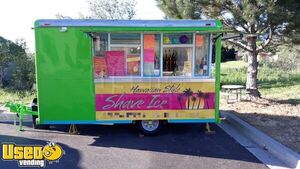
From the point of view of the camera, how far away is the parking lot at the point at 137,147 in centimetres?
515

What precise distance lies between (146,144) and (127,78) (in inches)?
59.1

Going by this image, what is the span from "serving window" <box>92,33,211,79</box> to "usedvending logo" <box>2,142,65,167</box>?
1816 mm

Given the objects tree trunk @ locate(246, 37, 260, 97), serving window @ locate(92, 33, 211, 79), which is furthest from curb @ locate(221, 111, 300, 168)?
tree trunk @ locate(246, 37, 260, 97)

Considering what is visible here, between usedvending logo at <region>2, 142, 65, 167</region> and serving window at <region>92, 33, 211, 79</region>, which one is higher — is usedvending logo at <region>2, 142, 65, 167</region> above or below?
below

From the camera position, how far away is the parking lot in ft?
16.9

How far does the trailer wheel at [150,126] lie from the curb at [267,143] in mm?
2039

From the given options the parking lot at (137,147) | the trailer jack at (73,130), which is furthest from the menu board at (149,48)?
the trailer jack at (73,130)

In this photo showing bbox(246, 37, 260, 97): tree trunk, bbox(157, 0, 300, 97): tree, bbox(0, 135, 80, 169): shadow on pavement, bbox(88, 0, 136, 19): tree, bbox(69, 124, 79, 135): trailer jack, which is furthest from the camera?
bbox(88, 0, 136, 19): tree

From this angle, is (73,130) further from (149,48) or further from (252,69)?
(252,69)

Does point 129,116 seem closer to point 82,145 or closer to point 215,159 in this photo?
point 82,145

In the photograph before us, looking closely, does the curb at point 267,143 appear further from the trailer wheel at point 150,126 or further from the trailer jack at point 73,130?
the trailer jack at point 73,130

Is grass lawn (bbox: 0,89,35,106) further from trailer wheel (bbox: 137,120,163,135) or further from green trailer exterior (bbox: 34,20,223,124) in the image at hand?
trailer wheel (bbox: 137,120,163,135)

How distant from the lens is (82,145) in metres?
6.10

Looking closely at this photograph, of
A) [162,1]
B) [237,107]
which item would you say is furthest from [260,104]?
[162,1]
